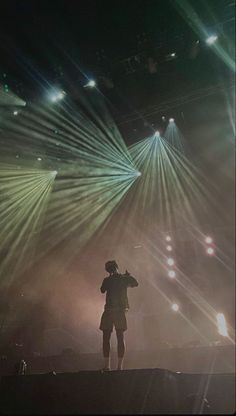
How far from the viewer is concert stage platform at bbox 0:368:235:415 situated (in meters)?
4.28

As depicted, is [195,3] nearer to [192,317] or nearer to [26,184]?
[26,184]

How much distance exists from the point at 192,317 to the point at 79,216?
5.58 m

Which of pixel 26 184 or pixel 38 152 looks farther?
pixel 26 184

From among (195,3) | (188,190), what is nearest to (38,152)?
(188,190)

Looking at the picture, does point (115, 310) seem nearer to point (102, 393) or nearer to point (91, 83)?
point (102, 393)

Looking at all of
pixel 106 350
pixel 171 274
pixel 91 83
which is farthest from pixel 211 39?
pixel 171 274

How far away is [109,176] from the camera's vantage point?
496 inches

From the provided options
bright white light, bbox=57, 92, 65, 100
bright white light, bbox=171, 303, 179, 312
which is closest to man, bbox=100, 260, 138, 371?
bright white light, bbox=57, 92, 65, 100

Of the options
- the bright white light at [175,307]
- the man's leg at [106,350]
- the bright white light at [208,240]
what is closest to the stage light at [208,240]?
the bright white light at [208,240]

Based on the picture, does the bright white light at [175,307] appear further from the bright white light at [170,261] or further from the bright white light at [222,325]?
the bright white light at [222,325]

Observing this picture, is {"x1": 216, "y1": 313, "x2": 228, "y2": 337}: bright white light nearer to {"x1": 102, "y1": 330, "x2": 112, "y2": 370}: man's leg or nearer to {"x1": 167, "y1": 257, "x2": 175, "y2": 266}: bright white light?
{"x1": 167, "y1": 257, "x2": 175, "y2": 266}: bright white light

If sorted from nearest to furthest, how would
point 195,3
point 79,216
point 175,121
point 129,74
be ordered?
point 195,3 < point 129,74 < point 175,121 < point 79,216

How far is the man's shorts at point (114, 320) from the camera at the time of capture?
18.2ft

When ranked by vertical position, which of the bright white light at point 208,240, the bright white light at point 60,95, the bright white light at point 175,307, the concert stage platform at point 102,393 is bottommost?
the concert stage platform at point 102,393
